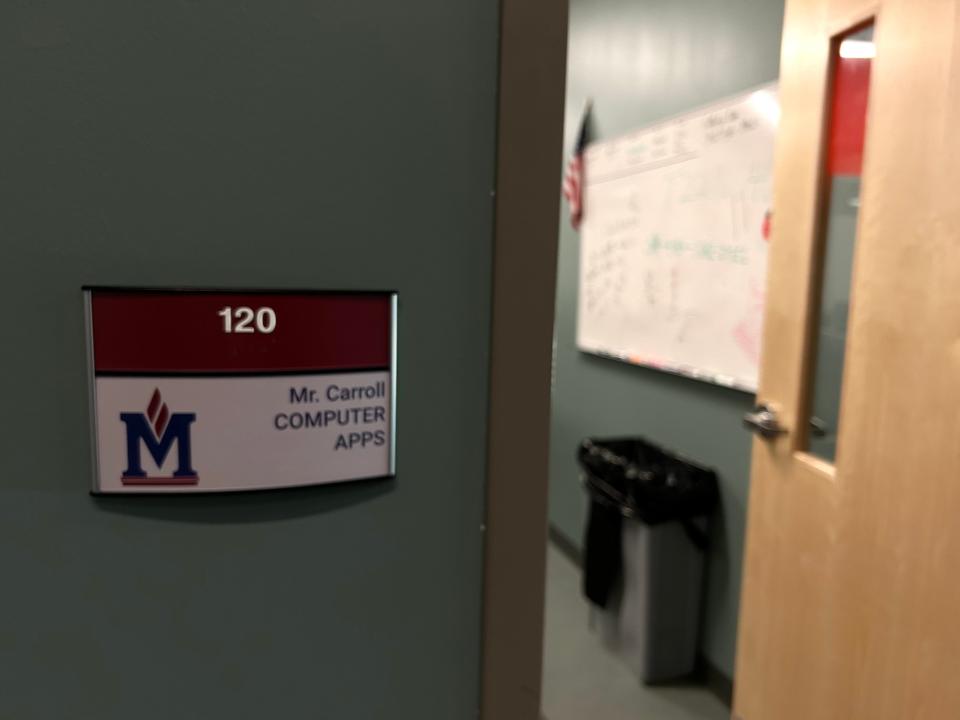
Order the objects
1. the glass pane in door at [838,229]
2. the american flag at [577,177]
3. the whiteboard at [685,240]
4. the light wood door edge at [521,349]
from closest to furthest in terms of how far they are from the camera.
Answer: the light wood door edge at [521,349] < the glass pane in door at [838,229] < the whiteboard at [685,240] < the american flag at [577,177]

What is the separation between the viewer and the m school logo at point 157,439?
0.66m

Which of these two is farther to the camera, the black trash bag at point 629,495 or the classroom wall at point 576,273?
the black trash bag at point 629,495

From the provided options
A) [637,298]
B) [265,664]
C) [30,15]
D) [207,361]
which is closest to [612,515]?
[637,298]

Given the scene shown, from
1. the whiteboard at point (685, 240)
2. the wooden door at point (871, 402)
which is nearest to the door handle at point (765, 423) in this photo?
the wooden door at point (871, 402)

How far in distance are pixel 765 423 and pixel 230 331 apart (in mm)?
1403

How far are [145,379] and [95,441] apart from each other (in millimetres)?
81

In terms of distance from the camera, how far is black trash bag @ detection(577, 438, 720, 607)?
2.28 meters

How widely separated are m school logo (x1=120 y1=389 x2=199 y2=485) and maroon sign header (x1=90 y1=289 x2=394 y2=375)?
0.04 m

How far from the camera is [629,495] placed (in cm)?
234

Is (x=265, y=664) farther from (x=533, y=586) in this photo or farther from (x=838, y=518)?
(x=838, y=518)

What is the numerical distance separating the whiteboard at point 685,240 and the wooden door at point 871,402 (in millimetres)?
447

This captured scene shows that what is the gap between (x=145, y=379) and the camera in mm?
653

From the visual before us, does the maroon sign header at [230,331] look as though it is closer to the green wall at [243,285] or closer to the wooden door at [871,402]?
the green wall at [243,285]

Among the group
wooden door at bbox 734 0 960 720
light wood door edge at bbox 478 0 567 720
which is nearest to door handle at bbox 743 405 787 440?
wooden door at bbox 734 0 960 720
